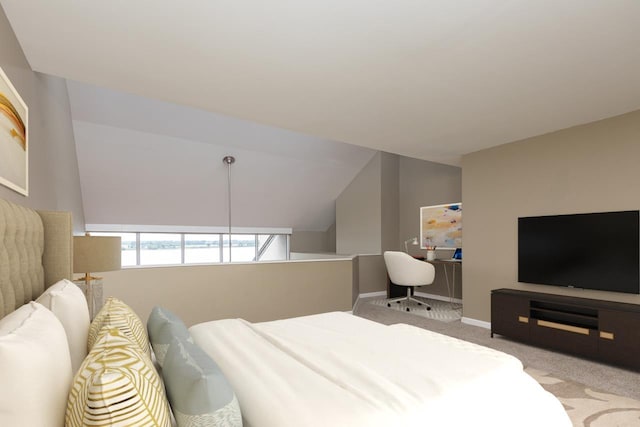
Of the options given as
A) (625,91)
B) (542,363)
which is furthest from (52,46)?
(542,363)

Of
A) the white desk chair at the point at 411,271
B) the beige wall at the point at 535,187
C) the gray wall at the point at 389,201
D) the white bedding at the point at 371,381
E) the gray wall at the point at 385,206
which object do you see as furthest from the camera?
the gray wall at the point at 389,201

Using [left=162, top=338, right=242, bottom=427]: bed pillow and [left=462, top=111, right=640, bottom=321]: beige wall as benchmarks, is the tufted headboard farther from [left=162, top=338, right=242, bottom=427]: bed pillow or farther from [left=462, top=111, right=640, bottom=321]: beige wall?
[left=462, top=111, right=640, bottom=321]: beige wall

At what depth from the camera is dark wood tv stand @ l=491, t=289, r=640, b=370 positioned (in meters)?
2.99

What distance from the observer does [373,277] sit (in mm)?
6586

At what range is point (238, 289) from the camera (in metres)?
4.08

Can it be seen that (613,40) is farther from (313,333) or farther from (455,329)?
(455,329)

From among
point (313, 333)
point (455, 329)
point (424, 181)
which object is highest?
point (424, 181)

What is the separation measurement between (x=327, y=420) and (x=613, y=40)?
248cm

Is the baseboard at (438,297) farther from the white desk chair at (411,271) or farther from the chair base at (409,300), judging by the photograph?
the white desk chair at (411,271)

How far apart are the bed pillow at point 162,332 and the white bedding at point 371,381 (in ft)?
0.72

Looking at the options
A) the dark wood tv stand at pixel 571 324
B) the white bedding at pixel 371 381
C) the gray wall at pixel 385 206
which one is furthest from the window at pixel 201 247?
the white bedding at pixel 371 381

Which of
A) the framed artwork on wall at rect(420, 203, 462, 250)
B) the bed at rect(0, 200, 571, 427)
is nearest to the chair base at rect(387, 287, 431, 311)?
the framed artwork on wall at rect(420, 203, 462, 250)

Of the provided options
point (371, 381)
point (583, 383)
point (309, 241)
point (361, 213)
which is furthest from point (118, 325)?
point (309, 241)

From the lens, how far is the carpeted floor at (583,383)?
7.39 feet
